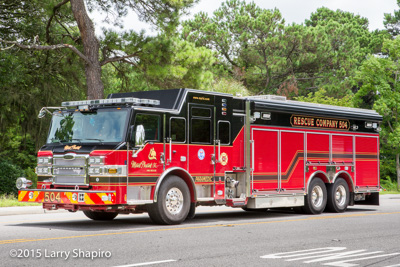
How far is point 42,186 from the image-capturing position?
12.8 m

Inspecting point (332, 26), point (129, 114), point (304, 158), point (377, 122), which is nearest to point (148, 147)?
point (129, 114)

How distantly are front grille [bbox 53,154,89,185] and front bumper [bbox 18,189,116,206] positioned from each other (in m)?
0.32

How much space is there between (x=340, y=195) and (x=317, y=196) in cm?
102

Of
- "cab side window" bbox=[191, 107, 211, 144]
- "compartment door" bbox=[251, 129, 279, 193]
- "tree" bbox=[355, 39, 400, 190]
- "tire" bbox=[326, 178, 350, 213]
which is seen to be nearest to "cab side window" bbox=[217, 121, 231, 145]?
"cab side window" bbox=[191, 107, 211, 144]

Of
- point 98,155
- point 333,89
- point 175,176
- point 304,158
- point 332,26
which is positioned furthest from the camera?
point 332,26

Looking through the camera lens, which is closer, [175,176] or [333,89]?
[175,176]

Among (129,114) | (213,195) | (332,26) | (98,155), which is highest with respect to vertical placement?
(332,26)

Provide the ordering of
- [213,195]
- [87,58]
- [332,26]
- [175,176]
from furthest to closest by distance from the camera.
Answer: [332,26] < [87,58] < [213,195] < [175,176]

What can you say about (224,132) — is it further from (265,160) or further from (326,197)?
(326,197)

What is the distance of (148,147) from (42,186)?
7.99ft

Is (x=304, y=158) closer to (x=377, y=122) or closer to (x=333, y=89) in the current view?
(x=377, y=122)

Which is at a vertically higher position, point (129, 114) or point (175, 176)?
point (129, 114)

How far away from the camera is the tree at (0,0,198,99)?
2277 cm

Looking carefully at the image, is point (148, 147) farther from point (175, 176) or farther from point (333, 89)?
point (333, 89)
